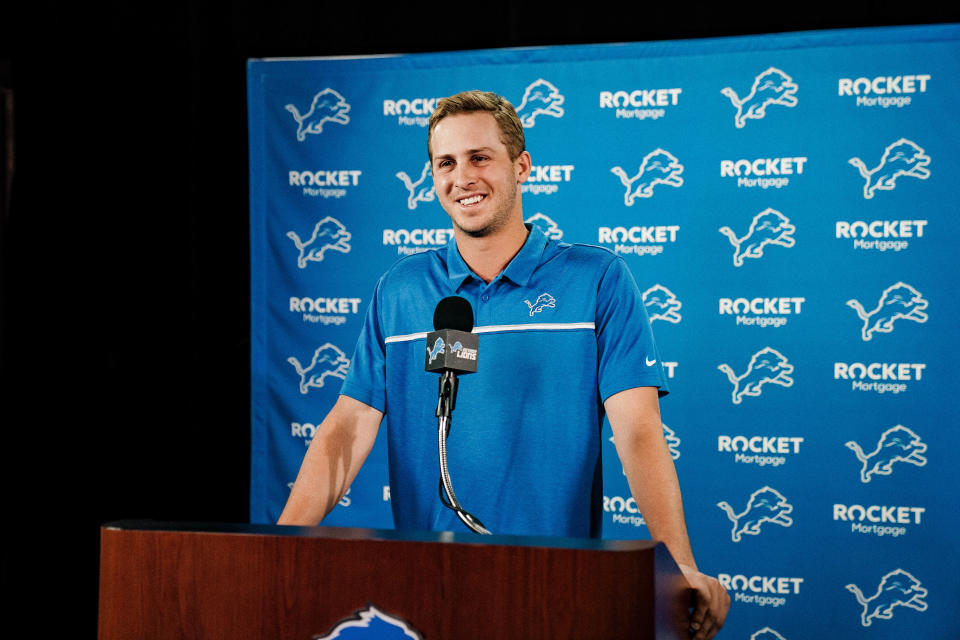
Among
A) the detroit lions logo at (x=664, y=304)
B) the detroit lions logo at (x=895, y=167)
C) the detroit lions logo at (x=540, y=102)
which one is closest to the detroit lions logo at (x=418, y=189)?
the detroit lions logo at (x=540, y=102)

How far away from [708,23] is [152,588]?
252 cm

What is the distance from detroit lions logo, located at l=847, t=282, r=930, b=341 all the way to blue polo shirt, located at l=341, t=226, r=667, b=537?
119 centimetres

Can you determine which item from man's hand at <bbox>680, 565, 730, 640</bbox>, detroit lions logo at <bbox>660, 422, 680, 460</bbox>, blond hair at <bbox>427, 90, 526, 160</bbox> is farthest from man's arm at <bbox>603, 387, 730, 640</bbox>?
detroit lions logo at <bbox>660, 422, 680, 460</bbox>

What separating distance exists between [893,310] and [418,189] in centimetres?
155

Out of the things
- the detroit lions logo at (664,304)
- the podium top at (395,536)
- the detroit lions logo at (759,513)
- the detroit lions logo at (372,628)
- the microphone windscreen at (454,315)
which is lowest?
the detroit lions logo at (759,513)

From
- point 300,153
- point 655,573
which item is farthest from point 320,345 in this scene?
point 655,573

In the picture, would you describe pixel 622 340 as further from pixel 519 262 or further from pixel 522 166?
pixel 522 166

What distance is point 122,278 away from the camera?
3.09m

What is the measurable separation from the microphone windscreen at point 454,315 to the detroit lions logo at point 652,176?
5.27 ft

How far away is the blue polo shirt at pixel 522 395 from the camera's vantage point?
1.77 metres

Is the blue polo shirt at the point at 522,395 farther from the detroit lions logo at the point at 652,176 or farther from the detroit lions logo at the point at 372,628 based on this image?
the detroit lions logo at the point at 652,176

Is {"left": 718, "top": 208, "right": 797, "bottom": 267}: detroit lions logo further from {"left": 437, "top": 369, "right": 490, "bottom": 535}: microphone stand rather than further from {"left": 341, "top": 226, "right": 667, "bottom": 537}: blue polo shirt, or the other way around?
{"left": 437, "top": 369, "right": 490, "bottom": 535}: microphone stand

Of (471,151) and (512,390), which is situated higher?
(471,151)

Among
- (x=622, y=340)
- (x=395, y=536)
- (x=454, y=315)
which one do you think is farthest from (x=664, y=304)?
(x=395, y=536)
